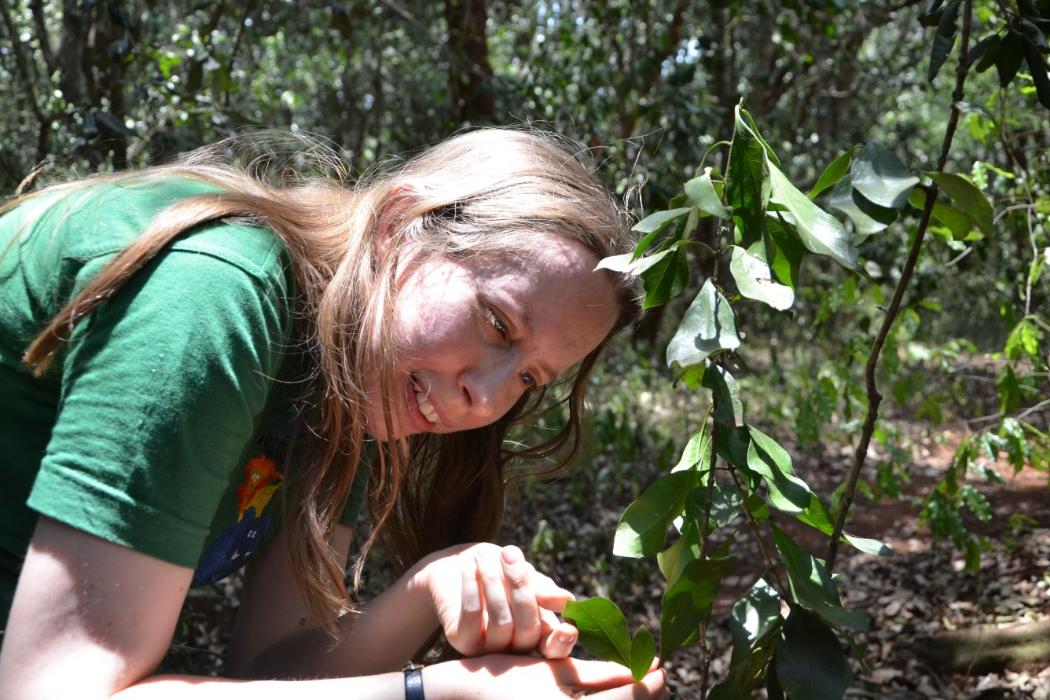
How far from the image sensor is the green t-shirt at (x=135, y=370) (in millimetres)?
1170

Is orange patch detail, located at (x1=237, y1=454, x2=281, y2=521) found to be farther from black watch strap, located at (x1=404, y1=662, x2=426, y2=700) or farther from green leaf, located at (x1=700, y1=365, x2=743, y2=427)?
green leaf, located at (x1=700, y1=365, x2=743, y2=427)

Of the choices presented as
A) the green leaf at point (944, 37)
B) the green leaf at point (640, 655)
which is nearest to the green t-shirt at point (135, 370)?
the green leaf at point (640, 655)

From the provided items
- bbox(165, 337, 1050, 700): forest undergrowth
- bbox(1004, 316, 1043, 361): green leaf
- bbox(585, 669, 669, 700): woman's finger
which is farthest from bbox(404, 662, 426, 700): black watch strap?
bbox(1004, 316, 1043, 361): green leaf

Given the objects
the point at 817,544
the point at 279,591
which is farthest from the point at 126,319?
the point at 817,544

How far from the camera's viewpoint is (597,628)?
4.21ft

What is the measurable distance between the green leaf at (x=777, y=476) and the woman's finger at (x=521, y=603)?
35 centimetres

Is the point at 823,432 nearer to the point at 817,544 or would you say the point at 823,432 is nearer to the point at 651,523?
the point at 817,544

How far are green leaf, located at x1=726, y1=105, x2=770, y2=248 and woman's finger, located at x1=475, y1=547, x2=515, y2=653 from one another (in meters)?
0.58

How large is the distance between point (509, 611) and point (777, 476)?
0.42 meters

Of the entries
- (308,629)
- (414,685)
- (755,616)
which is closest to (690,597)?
(755,616)

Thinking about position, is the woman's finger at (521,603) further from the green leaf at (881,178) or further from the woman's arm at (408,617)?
the green leaf at (881,178)

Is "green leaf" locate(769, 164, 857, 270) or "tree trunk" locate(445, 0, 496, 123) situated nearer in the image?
"green leaf" locate(769, 164, 857, 270)

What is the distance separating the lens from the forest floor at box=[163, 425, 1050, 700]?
9.82ft

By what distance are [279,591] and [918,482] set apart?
4.40 metres
